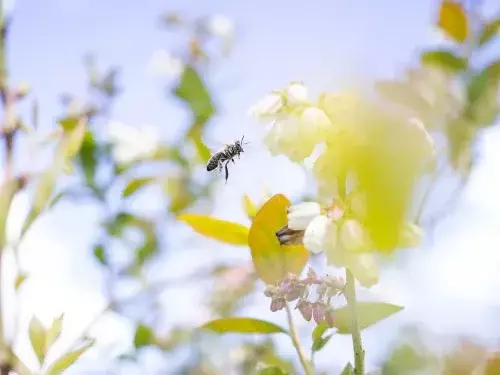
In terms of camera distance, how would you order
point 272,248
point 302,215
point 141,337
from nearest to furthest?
point 302,215 → point 272,248 → point 141,337

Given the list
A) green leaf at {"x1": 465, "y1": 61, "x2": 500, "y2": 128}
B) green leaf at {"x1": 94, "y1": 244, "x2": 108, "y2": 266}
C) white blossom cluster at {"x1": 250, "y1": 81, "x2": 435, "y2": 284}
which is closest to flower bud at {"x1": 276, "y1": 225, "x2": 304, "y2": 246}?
white blossom cluster at {"x1": 250, "y1": 81, "x2": 435, "y2": 284}

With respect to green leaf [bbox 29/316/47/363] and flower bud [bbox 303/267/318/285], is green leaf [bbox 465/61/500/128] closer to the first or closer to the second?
flower bud [bbox 303/267/318/285]

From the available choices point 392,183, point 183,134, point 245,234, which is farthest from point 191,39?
point 392,183

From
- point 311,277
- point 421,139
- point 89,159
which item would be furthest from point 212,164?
point 421,139

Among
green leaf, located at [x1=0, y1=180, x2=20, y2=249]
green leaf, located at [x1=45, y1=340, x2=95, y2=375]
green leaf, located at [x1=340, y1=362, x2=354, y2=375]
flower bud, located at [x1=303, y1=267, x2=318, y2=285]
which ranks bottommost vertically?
green leaf, located at [x1=45, y1=340, x2=95, y2=375]

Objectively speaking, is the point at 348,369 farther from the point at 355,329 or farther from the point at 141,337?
the point at 141,337

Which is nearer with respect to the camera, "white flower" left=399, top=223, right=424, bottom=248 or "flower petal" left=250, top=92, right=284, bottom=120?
"white flower" left=399, top=223, right=424, bottom=248

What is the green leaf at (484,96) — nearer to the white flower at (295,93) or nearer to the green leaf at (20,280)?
the white flower at (295,93)

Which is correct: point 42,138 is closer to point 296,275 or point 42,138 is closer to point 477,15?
point 296,275

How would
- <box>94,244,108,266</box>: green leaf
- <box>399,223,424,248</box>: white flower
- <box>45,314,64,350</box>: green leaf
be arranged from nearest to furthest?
<box>399,223,424,248</box>: white flower → <box>45,314,64,350</box>: green leaf → <box>94,244,108,266</box>: green leaf
